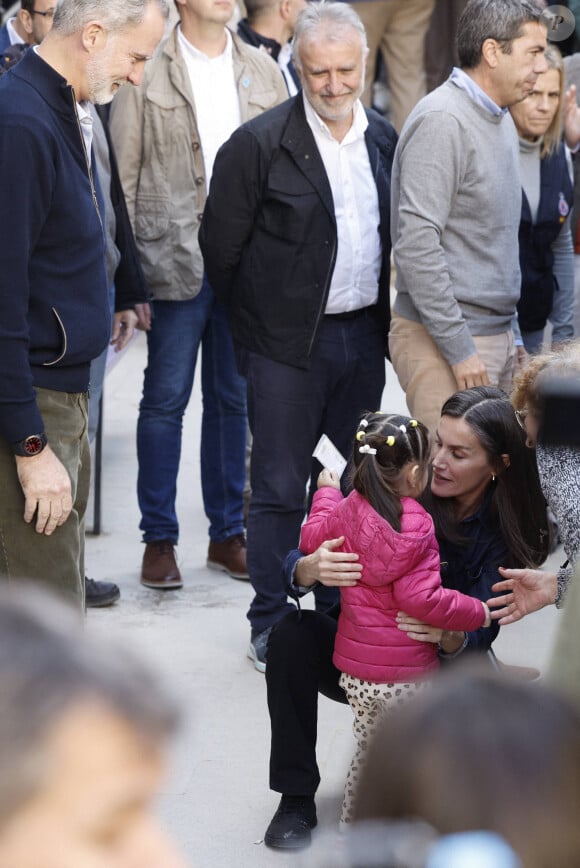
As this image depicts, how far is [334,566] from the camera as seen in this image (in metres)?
2.83

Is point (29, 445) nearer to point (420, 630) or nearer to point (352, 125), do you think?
point (420, 630)

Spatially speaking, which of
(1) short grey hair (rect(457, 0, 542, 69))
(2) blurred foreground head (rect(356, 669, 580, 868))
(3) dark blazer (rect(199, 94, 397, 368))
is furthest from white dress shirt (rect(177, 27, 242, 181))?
(2) blurred foreground head (rect(356, 669, 580, 868))

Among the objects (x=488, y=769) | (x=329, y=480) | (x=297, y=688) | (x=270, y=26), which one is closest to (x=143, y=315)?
(x=329, y=480)

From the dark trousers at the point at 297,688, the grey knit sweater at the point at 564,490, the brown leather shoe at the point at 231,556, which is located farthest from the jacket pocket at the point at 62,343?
the brown leather shoe at the point at 231,556

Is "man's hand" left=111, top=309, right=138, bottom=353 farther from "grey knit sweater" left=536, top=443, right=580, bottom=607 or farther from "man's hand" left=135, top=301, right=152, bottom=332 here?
"grey knit sweater" left=536, top=443, right=580, bottom=607

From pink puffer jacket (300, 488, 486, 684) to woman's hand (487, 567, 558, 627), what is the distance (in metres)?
0.05

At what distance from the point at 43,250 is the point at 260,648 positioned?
1502 millimetres

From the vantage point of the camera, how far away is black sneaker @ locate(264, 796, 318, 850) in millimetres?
2939

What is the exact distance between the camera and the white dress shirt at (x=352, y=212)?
3766 millimetres

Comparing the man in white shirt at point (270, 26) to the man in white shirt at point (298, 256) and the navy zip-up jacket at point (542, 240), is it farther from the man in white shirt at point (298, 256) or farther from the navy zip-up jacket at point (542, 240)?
the man in white shirt at point (298, 256)

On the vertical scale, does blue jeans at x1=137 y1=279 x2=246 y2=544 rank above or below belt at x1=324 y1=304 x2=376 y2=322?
below

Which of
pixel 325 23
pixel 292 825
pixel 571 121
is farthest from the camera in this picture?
pixel 571 121

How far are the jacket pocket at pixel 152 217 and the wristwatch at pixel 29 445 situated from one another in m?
1.66

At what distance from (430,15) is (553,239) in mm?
4133
